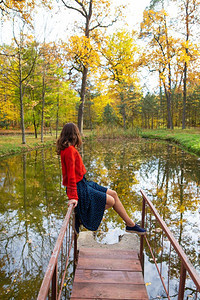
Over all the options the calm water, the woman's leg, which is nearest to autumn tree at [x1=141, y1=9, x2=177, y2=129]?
the calm water

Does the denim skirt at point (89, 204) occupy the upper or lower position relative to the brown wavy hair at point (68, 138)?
lower

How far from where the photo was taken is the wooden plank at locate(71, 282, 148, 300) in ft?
Result: 7.76

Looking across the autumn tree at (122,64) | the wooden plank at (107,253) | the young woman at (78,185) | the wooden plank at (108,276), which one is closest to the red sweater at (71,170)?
the young woman at (78,185)

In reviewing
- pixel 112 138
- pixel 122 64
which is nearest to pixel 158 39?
pixel 122 64

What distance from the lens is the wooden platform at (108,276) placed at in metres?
2.41

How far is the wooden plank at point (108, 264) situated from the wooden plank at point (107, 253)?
4.4 inches

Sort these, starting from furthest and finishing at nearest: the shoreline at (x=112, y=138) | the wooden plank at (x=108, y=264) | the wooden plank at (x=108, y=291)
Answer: the shoreline at (x=112, y=138) < the wooden plank at (x=108, y=264) < the wooden plank at (x=108, y=291)

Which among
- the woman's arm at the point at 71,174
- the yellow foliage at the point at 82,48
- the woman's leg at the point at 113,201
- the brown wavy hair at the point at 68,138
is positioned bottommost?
the woman's leg at the point at 113,201

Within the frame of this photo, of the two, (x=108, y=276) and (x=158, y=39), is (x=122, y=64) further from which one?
(x=108, y=276)

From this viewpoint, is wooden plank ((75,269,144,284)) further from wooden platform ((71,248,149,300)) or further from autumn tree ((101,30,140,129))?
autumn tree ((101,30,140,129))

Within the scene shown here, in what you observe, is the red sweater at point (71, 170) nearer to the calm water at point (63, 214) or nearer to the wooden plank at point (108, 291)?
the wooden plank at point (108, 291)

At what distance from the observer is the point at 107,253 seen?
3.35 metres

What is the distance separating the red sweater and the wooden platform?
3.23ft

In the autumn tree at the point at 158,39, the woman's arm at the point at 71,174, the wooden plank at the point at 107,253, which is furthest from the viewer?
the autumn tree at the point at 158,39
